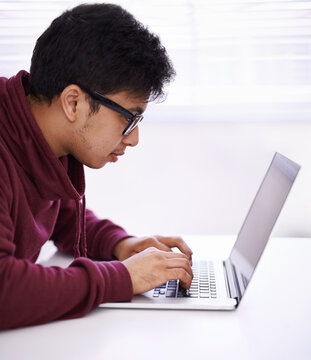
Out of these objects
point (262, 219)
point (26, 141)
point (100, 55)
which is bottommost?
point (262, 219)

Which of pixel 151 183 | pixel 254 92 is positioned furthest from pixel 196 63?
pixel 151 183

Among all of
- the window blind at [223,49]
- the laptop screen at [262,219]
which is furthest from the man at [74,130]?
the window blind at [223,49]

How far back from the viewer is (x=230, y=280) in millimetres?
1100

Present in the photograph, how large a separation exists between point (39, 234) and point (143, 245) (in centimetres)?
24

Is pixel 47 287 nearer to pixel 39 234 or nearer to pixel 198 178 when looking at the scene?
pixel 39 234

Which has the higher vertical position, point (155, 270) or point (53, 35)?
point (53, 35)

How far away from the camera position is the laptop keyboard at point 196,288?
100 centimetres

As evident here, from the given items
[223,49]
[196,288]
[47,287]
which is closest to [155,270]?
[196,288]

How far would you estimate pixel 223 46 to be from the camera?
1645 mm

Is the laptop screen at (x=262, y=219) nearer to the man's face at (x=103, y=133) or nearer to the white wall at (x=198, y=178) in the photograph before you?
the man's face at (x=103, y=133)

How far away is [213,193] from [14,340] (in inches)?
41.5

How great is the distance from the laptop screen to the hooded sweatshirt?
267 millimetres

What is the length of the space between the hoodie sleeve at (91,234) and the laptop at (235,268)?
0.69 feet

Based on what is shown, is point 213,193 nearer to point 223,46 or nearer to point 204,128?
point 204,128
